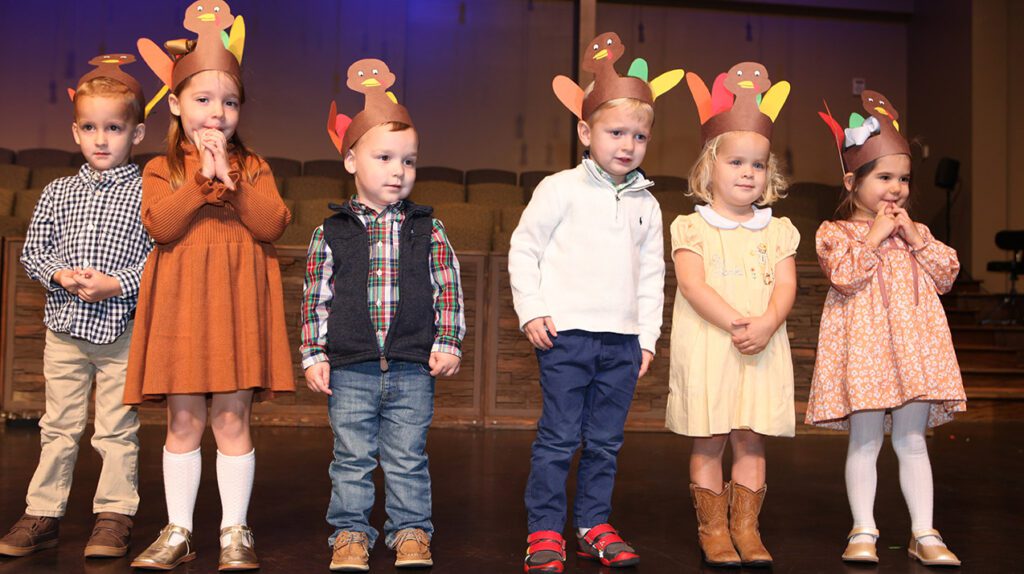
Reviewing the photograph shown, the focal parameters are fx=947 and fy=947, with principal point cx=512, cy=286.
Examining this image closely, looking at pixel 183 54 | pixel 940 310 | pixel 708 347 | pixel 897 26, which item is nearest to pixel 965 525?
pixel 940 310

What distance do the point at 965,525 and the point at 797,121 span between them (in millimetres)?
6812

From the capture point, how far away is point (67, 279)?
2125mm

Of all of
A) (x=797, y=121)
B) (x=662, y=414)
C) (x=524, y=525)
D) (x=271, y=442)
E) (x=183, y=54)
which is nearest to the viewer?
(x=183, y=54)

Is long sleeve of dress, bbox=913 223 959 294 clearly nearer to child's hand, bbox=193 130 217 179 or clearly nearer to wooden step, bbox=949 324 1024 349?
child's hand, bbox=193 130 217 179

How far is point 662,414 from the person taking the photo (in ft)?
14.6

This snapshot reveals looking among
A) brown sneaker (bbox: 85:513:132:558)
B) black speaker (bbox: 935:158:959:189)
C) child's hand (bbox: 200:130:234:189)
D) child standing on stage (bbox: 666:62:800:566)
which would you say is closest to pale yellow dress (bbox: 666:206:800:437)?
child standing on stage (bbox: 666:62:800:566)

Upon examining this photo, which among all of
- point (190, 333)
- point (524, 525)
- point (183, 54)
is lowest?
point (524, 525)

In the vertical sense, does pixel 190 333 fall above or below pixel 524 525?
above

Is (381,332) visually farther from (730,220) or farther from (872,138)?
(872,138)

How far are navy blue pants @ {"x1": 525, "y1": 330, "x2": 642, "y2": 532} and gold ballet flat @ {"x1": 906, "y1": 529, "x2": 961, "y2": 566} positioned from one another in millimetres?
729

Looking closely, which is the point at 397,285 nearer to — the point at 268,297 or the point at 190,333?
the point at 268,297

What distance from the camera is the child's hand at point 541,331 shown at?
83.2 inches

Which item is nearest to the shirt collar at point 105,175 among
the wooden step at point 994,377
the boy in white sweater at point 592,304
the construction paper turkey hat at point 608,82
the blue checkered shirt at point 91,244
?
the blue checkered shirt at point 91,244

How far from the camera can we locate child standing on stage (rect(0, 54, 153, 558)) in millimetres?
2176
